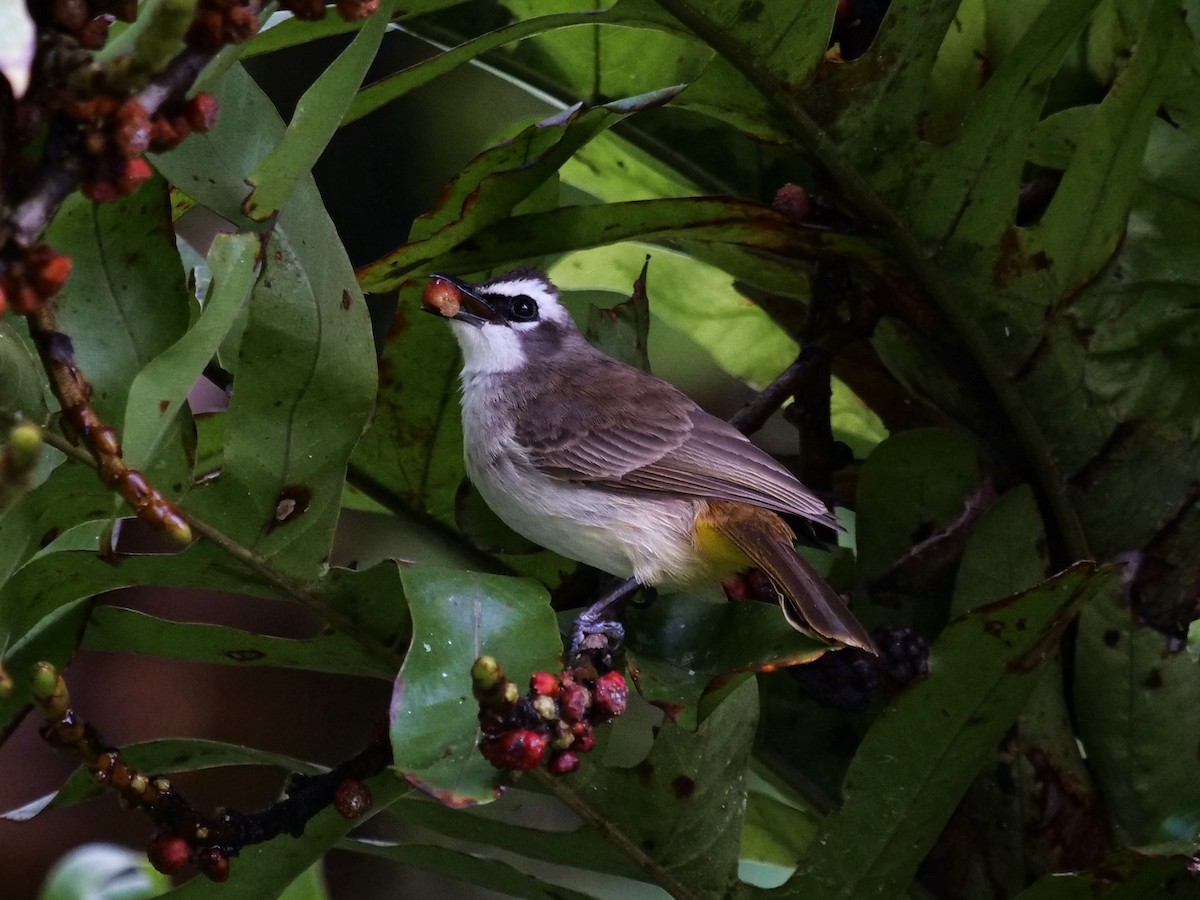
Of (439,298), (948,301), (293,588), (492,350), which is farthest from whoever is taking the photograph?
(492,350)

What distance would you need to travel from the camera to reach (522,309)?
7.81 ft

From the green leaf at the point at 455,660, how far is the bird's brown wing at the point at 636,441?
0.66 metres

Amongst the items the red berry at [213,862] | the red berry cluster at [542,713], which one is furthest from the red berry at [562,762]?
the red berry at [213,862]

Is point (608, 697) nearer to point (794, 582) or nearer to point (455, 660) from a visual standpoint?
point (455, 660)

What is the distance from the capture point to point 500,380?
7.64 feet

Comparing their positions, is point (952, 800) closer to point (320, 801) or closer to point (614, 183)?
point (320, 801)

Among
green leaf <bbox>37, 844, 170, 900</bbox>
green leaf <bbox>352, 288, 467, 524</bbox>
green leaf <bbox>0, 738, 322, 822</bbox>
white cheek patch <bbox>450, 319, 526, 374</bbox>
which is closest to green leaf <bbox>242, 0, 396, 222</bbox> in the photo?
green leaf <bbox>352, 288, 467, 524</bbox>

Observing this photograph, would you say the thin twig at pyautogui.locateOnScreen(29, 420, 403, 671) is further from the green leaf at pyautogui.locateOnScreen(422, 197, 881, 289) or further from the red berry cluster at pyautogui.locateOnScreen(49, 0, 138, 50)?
the red berry cluster at pyautogui.locateOnScreen(49, 0, 138, 50)

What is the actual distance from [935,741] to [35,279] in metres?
0.99

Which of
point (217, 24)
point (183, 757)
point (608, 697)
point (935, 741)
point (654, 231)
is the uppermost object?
point (217, 24)

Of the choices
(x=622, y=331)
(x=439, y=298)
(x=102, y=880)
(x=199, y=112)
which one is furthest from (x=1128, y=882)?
(x=102, y=880)

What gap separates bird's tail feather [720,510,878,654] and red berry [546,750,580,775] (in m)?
0.26

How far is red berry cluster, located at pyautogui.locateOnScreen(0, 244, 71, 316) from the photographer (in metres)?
0.87

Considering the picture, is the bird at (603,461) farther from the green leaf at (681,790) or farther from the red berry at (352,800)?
the red berry at (352,800)
